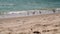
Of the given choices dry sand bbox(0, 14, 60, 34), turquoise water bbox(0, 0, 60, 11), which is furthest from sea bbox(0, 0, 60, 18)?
dry sand bbox(0, 14, 60, 34)

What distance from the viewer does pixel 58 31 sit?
6488 millimetres

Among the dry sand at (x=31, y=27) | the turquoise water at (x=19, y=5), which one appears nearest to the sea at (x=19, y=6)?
the turquoise water at (x=19, y=5)

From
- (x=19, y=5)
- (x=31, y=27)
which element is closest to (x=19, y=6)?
(x=19, y=5)

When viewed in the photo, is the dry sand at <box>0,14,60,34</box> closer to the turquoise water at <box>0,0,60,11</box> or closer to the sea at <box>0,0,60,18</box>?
the sea at <box>0,0,60,18</box>

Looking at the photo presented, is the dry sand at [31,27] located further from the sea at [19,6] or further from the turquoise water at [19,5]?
the turquoise water at [19,5]

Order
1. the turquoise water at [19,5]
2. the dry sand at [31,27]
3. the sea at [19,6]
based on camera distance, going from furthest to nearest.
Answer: the turquoise water at [19,5] < the sea at [19,6] < the dry sand at [31,27]

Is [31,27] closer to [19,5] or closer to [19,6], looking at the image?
[19,6]

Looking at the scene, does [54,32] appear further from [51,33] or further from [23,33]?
[23,33]

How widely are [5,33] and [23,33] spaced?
0.68 metres

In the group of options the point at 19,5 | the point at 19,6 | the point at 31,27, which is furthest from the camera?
the point at 19,5

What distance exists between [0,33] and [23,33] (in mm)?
862

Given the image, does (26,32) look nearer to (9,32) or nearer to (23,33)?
(23,33)

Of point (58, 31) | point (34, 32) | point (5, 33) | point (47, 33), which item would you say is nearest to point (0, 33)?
point (5, 33)

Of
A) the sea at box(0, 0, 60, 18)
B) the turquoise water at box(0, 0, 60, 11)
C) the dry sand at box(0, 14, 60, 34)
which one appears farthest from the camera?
the turquoise water at box(0, 0, 60, 11)
